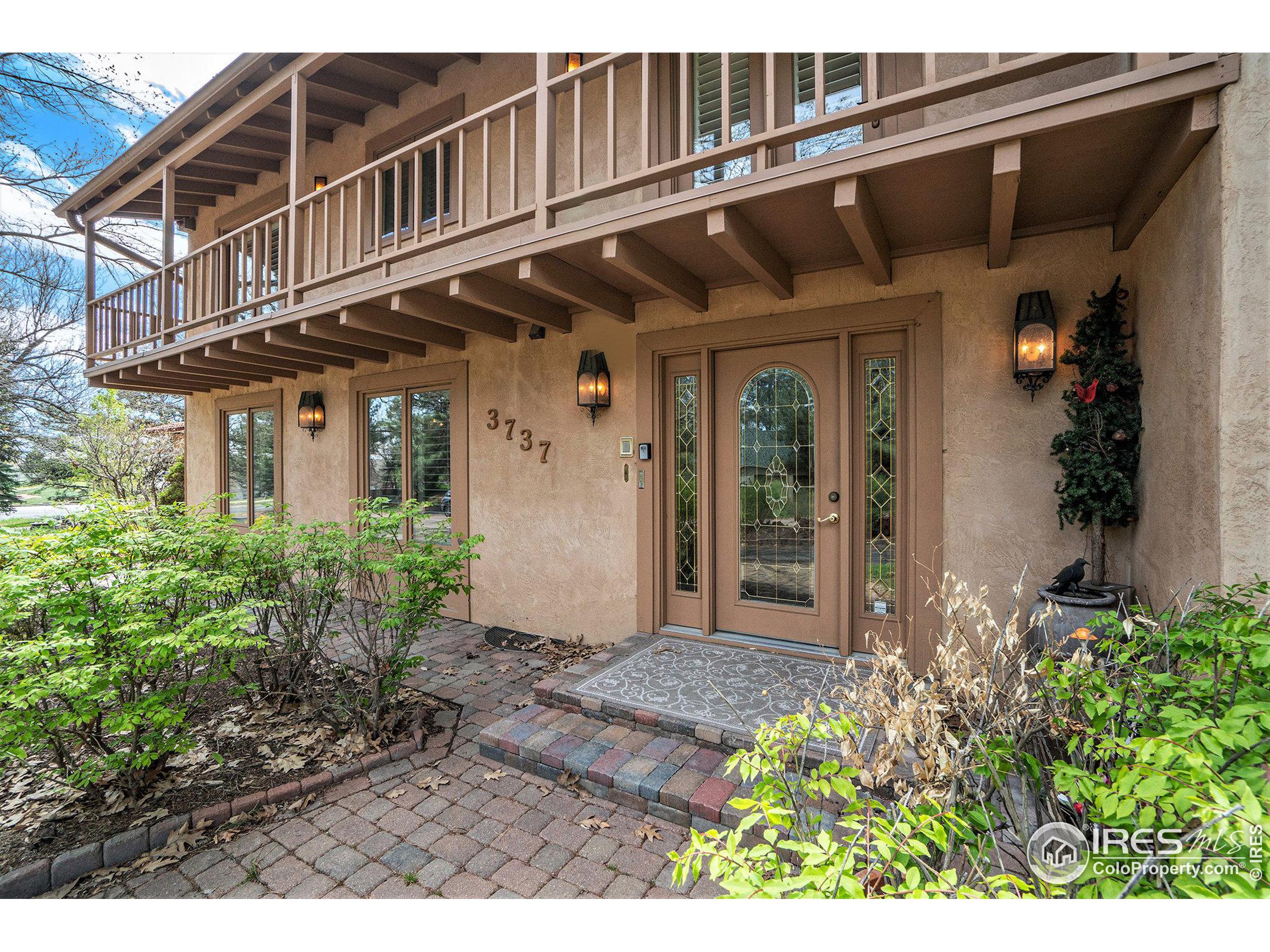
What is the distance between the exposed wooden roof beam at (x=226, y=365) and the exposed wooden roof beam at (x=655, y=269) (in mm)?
5085

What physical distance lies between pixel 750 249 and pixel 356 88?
16.3 feet

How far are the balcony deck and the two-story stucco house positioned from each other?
0.07 feet

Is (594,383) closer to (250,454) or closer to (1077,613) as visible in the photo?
(1077,613)

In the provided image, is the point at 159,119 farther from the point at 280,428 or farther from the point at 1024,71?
the point at 1024,71

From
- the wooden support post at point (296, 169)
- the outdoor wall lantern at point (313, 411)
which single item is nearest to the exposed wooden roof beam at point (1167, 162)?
the wooden support post at point (296, 169)

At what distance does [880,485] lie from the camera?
3562 millimetres

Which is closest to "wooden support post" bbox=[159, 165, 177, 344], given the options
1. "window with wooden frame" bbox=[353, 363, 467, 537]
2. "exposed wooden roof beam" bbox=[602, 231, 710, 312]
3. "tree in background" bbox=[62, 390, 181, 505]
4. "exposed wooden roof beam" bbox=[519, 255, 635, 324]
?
"window with wooden frame" bbox=[353, 363, 467, 537]

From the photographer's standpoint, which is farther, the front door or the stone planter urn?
the front door

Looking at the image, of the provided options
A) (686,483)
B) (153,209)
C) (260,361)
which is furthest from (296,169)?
(153,209)

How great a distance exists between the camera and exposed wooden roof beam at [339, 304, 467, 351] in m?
4.28

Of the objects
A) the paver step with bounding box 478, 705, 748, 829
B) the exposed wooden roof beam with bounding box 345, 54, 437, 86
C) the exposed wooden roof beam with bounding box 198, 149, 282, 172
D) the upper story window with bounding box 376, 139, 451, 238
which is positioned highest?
the exposed wooden roof beam with bounding box 198, 149, 282, 172

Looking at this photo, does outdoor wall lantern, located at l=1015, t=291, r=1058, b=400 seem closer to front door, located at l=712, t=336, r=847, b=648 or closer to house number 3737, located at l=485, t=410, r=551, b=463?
front door, located at l=712, t=336, r=847, b=648

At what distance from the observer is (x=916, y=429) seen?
3.33 metres
